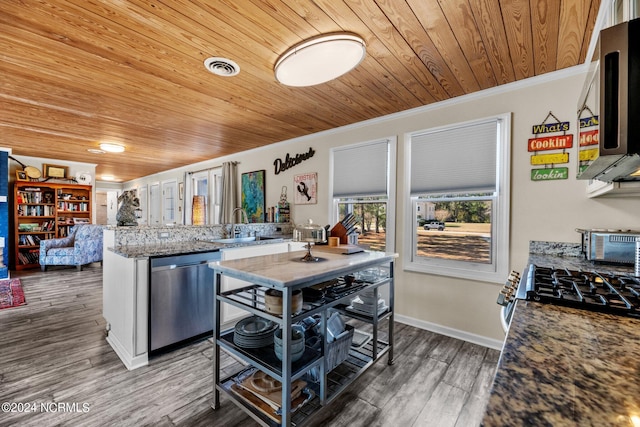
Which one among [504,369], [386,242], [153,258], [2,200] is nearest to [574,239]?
[386,242]

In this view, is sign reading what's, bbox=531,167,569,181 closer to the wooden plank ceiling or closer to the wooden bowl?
the wooden plank ceiling

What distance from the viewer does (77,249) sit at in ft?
17.8

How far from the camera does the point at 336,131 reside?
3.75 meters

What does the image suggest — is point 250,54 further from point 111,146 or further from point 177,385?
point 111,146

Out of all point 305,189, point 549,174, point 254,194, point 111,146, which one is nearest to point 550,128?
point 549,174

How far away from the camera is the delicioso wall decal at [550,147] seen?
7.34 feet

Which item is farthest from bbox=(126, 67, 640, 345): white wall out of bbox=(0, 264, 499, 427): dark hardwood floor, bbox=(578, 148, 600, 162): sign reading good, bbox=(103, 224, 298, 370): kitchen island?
bbox=(103, 224, 298, 370): kitchen island

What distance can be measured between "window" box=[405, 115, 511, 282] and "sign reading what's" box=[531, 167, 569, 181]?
0.68 ft

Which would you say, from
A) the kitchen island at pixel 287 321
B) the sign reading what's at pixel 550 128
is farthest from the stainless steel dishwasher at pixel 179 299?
the sign reading what's at pixel 550 128

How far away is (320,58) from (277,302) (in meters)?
1.55

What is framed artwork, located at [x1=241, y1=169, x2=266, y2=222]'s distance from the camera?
480cm

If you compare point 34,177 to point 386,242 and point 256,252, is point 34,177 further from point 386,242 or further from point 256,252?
point 386,242

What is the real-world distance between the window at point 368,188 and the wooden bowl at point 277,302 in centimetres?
181

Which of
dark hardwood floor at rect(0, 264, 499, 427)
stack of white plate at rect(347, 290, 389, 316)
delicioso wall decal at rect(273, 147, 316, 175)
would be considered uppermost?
delicioso wall decal at rect(273, 147, 316, 175)
